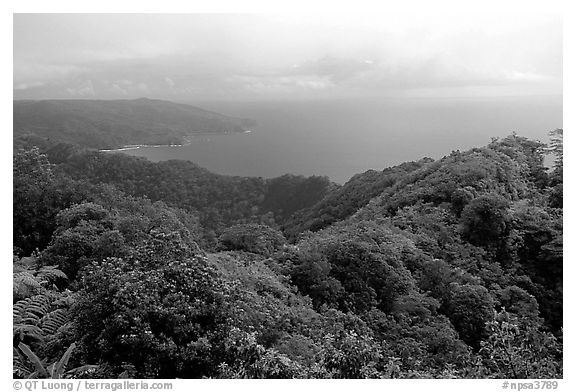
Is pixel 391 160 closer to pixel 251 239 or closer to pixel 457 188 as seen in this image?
pixel 457 188

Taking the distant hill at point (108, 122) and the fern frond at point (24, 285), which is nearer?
the fern frond at point (24, 285)

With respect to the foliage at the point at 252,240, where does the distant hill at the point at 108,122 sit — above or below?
above

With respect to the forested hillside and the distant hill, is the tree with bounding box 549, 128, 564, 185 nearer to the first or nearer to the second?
the forested hillside

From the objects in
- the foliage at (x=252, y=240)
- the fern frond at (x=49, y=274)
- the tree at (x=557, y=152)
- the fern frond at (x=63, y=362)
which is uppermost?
the tree at (x=557, y=152)

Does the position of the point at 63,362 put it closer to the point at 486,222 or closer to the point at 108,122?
the point at 486,222

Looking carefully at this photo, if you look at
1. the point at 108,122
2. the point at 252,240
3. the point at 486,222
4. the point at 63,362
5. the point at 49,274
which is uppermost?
the point at 108,122

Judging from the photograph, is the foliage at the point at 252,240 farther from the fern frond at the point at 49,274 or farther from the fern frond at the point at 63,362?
the fern frond at the point at 63,362

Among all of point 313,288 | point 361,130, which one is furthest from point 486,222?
point 313,288

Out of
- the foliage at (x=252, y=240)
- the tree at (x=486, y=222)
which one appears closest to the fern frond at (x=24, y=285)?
the foliage at (x=252, y=240)
